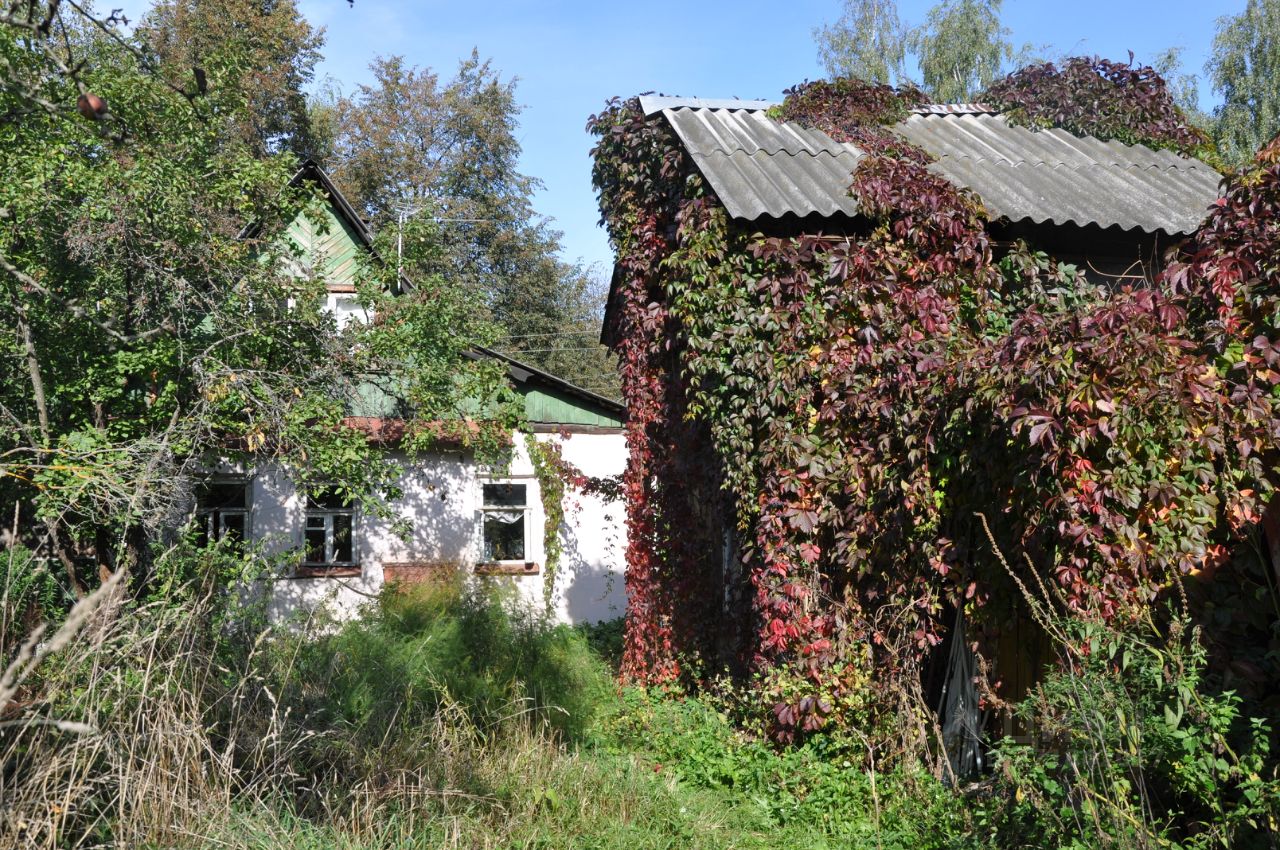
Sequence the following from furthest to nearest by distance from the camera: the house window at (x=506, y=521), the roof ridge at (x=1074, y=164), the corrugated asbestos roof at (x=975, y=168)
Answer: the house window at (x=506, y=521), the roof ridge at (x=1074, y=164), the corrugated asbestos roof at (x=975, y=168)

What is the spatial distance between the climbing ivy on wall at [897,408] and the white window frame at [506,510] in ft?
20.9

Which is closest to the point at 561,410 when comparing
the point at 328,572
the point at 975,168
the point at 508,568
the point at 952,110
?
the point at 508,568

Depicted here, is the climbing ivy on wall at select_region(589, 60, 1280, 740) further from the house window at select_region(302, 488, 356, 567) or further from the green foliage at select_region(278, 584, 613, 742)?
the house window at select_region(302, 488, 356, 567)

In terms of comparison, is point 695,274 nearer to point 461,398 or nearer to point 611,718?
point 611,718

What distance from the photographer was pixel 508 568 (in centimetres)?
1669

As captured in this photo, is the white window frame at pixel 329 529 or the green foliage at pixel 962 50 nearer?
the white window frame at pixel 329 529

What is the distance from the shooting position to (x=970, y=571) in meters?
5.86

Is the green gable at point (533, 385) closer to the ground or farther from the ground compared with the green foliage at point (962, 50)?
closer to the ground

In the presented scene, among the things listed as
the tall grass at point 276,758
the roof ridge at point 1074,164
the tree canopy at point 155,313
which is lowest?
the tall grass at point 276,758

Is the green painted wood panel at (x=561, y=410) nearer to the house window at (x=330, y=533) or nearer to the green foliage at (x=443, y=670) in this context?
the house window at (x=330, y=533)

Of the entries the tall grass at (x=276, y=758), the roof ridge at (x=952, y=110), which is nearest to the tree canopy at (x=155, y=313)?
the tall grass at (x=276, y=758)

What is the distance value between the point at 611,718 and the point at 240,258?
5.28 metres

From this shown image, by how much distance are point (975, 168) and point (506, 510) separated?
10.1 meters

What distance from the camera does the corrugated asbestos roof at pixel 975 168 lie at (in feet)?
25.3
